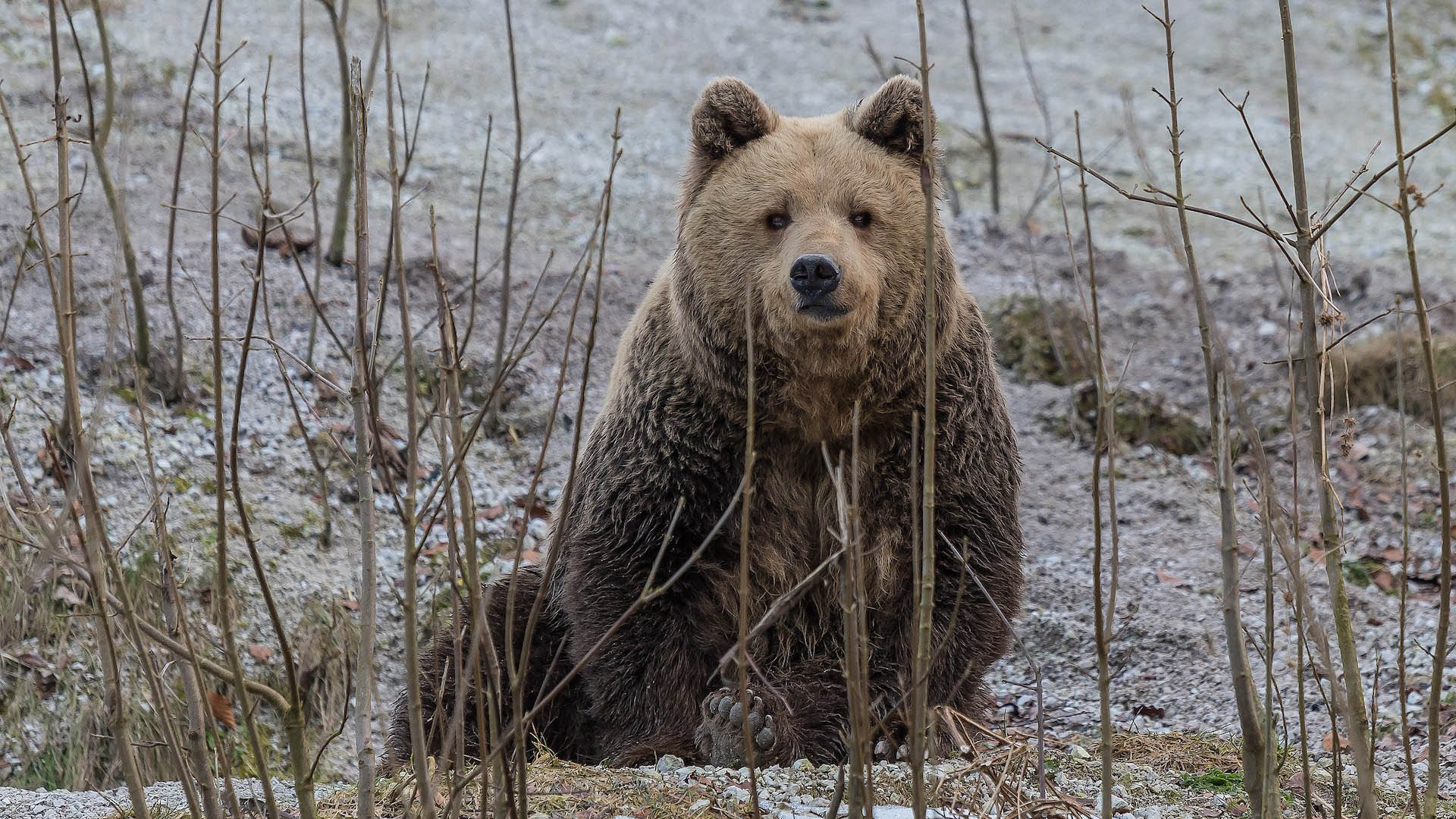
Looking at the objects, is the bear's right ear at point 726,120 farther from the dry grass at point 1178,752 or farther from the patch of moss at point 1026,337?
the patch of moss at point 1026,337

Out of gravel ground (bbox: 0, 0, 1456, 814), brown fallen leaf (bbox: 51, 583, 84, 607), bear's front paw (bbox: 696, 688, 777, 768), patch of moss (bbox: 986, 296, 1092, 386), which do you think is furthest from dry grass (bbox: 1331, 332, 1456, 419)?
brown fallen leaf (bbox: 51, 583, 84, 607)

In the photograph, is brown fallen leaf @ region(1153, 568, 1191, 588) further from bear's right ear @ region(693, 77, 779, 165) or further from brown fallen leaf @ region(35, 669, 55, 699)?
brown fallen leaf @ region(35, 669, 55, 699)

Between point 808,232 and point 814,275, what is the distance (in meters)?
0.27

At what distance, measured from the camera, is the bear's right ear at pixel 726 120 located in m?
4.82

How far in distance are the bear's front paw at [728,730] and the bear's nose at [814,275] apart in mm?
1366

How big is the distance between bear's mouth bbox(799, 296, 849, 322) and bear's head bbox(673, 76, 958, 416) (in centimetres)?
2

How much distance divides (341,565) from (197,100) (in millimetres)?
6245

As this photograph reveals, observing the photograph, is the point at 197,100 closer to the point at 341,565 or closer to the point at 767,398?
the point at 341,565

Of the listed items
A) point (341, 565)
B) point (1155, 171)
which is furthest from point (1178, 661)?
point (1155, 171)

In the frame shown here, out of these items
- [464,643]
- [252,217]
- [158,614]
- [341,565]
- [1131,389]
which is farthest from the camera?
[252,217]

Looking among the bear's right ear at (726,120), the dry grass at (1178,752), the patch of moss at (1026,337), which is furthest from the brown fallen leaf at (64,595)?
the patch of moss at (1026,337)

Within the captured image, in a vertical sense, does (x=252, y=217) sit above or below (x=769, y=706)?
above

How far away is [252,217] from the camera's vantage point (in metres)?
9.17

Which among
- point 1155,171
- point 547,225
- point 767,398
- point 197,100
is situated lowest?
point 767,398
